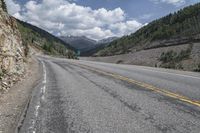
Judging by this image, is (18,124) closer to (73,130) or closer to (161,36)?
(73,130)

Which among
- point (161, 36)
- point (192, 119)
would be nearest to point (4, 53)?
point (192, 119)

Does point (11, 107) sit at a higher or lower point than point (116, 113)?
lower

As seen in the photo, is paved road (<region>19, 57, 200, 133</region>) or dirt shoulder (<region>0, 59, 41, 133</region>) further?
dirt shoulder (<region>0, 59, 41, 133</region>)

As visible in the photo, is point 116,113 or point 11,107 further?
point 11,107

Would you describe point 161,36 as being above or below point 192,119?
above

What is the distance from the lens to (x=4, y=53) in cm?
1526

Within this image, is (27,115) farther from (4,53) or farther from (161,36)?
(161,36)

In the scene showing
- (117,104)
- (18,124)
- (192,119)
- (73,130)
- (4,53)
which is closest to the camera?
(73,130)

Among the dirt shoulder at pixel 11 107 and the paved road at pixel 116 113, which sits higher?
the paved road at pixel 116 113

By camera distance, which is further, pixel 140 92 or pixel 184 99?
pixel 140 92

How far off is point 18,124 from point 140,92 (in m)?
4.73

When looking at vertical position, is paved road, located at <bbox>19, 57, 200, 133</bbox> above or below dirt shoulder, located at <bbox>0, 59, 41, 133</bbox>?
above

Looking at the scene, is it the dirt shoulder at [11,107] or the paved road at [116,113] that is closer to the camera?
the paved road at [116,113]

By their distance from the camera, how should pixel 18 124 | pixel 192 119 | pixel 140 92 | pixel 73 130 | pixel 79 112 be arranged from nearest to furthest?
pixel 73 130
pixel 192 119
pixel 18 124
pixel 79 112
pixel 140 92
